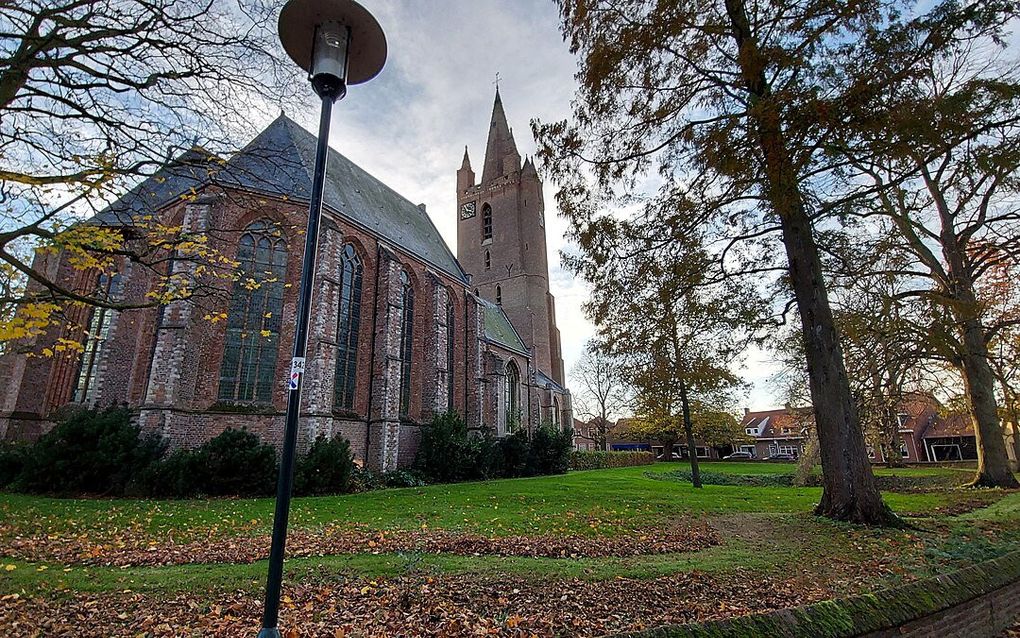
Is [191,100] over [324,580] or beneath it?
over

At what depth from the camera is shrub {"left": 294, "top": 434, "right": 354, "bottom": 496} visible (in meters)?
14.6

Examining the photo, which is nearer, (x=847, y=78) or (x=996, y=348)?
(x=847, y=78)

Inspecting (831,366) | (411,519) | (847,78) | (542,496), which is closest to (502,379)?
(542,496)

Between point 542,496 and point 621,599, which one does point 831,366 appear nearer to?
point 621,599

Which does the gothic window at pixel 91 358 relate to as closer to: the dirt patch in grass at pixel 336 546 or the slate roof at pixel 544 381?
the dirt patch in grass at pixel 336 546

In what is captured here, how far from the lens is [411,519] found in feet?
32.8

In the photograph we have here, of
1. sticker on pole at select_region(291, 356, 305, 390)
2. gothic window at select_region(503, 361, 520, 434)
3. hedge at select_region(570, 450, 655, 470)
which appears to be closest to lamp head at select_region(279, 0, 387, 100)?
sticker on pole at select_region(291, 356, 305, 390)

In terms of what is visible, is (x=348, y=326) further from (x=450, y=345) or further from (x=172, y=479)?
(x=172, y=479)

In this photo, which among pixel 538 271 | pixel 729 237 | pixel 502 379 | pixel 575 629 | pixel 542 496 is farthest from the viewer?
pixel 538 271

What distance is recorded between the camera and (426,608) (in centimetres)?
429

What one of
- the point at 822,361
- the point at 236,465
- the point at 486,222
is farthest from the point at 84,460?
the point at 486,222

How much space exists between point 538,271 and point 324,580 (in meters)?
37.0

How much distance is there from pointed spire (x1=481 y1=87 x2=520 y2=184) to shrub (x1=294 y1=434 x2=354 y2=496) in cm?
3328

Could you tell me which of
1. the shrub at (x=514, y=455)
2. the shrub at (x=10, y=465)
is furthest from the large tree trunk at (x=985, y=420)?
the shrub at (x=10, y=465)
